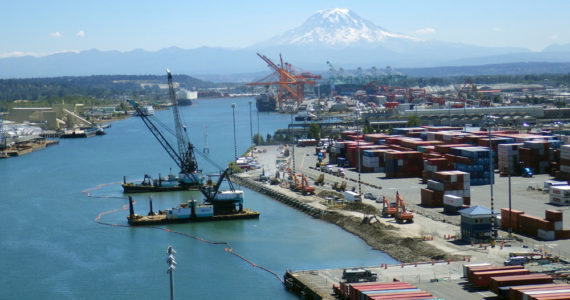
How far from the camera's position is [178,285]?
8070mm

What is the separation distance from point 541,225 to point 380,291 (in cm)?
314

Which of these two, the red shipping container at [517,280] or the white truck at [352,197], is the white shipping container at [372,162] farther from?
the red shipping container at [517,280]

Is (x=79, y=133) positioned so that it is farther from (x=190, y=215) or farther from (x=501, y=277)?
(x=501, y=277)

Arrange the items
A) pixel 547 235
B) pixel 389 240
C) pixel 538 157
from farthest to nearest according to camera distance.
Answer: pixel 538 157
pixel 389 240
pixel 547 235

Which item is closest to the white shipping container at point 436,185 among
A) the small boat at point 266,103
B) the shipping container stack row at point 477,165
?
the shipping container stack row at point 477,165

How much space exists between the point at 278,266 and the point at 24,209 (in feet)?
19.5

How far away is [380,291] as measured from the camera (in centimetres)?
636

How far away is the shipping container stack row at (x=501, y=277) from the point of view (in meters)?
6.45

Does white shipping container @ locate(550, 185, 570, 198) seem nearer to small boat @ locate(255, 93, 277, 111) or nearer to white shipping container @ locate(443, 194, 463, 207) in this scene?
white shipping container @ locate(443, 194, 463, 207)

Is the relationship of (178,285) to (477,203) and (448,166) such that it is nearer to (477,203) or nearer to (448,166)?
(477,203)

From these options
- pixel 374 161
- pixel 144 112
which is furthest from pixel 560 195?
pixel 144 112

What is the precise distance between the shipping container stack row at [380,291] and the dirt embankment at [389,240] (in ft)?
5.02

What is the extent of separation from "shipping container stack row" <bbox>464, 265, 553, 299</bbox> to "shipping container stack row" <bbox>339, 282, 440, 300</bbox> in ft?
2.00

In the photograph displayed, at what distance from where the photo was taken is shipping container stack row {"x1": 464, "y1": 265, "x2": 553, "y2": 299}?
6449 mm
